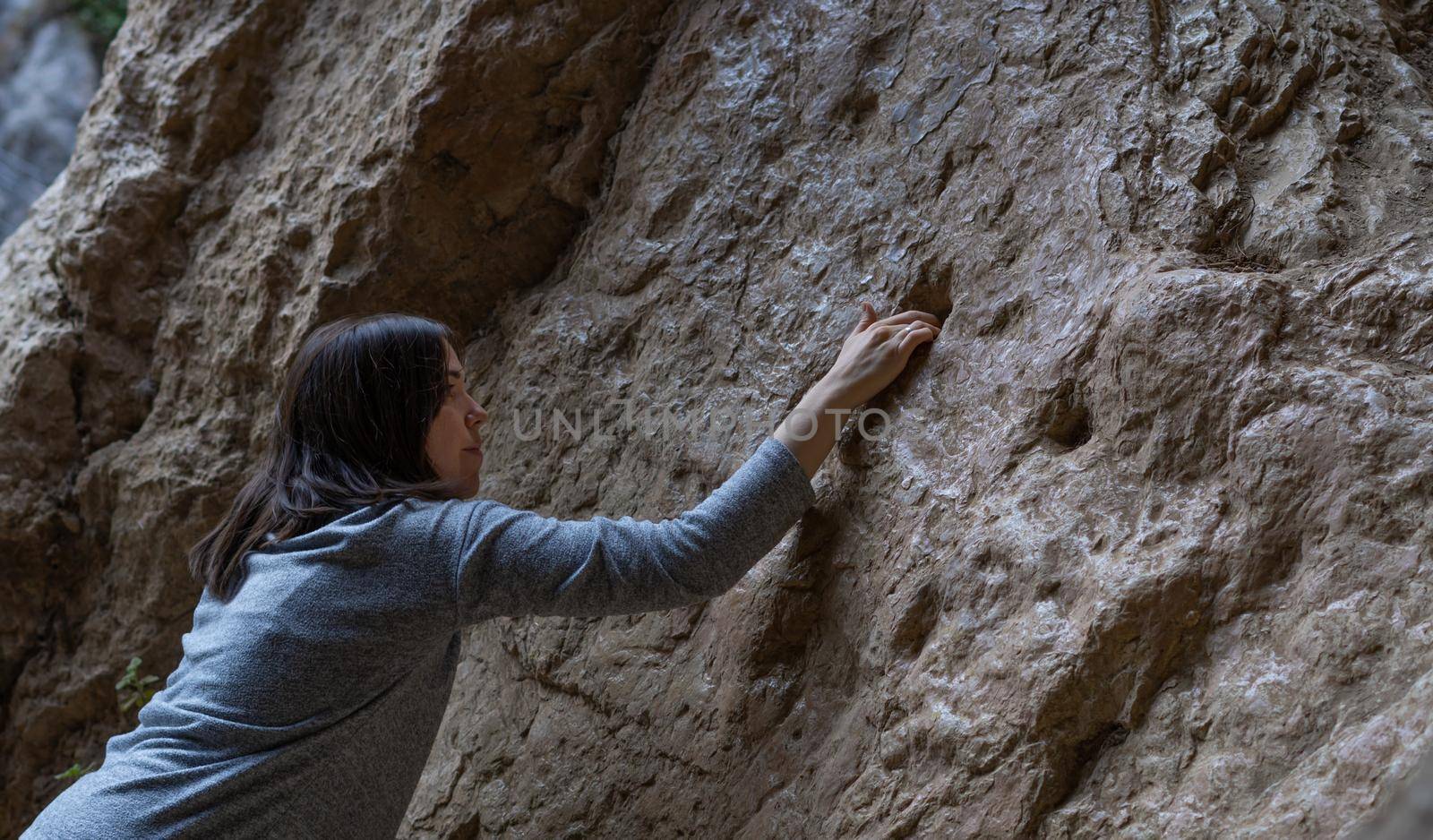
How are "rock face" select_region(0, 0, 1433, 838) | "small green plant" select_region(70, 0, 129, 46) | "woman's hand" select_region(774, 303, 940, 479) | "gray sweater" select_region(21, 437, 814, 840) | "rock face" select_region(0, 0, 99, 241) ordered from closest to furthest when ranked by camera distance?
"rock face" select_region(0, 0, 1433, 838) < "gray sweater" select_region(21, 437, 814, 840) < "woman's hand" select_region(774, 303, 940, 479) < "small green plant" select_region(70, 0, 129, 46) < "rock face" select_region(0, 0, 99, 241)

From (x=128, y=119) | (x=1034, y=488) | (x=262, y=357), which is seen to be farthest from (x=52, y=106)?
(x=1034, y=488)

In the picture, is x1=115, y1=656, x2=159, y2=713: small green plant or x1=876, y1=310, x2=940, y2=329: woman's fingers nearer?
x1=876, y1=310, x2=940, y2=329: woman's fingers

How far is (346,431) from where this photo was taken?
6.21 ft

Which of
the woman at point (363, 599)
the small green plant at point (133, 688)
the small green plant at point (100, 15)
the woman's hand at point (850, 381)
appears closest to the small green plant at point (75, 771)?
the small green plant at point (133, 688)

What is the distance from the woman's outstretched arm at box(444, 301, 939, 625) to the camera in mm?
1696

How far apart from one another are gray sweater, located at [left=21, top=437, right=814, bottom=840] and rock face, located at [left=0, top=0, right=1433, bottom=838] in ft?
0.87

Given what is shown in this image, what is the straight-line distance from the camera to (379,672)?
5.74ft

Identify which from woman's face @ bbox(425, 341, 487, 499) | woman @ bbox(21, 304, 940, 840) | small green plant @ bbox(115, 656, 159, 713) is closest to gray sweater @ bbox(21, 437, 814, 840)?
woman @ bbox(21, 304, 940, 840)

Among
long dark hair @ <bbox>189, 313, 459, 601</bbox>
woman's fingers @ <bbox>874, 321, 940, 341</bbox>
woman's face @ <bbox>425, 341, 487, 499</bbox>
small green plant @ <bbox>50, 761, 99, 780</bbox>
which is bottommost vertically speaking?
woman's fingers @ <bbox>874, 321, 940, 341</bbox>

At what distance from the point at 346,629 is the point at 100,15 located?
10.9 m

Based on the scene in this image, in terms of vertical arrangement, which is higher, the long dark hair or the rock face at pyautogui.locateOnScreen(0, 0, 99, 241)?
the rock face at pyautogui.locateOnScreen(0, 0, 99, 241)

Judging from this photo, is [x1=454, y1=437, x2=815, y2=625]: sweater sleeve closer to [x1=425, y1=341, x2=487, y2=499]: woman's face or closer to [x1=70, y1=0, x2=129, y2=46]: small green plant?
[x1=425, y1=341, x2=487, y2=499]: woman's face

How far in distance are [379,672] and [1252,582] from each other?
1257 millimetres

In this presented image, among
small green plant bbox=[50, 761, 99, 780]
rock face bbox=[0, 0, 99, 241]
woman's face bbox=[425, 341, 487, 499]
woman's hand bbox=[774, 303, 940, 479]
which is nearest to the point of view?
woman's hand bbox=[774, 303, 940, 479]
